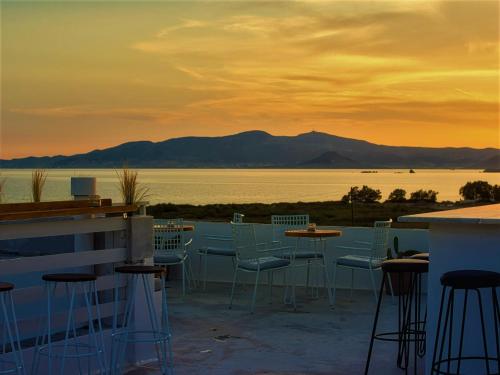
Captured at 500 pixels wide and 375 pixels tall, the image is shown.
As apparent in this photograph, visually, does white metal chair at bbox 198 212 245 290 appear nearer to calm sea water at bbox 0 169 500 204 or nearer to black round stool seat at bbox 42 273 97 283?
black round stool seat at bbox 42 273 97 283

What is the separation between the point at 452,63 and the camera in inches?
489

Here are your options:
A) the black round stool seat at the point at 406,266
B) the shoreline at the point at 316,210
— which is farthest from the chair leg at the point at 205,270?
the shoreline at the point at 316,210

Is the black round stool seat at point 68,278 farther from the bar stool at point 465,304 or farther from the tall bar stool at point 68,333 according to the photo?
the bar stool at point 465,304

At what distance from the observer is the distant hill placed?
21.6 meters

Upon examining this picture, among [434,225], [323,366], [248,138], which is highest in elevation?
[248,138]

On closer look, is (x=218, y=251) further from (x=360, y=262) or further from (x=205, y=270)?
(x=360, y=262)

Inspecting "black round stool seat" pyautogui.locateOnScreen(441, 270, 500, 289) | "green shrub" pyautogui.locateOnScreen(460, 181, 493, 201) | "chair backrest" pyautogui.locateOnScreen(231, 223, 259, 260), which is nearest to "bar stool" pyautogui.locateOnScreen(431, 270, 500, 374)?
"black round stool seat" pyautogui.locateOnScreen(441, 270, 500, 289)

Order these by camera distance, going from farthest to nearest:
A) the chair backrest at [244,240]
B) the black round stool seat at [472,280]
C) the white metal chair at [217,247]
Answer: the white metal chair at [217,247] < the chair backrest at [244,240] < the black round stool seat at [472,280]

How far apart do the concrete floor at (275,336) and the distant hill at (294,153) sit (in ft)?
36.0

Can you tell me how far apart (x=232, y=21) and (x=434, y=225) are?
7.83 m

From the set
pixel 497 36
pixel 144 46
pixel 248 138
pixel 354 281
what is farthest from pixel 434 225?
pixel 248 138

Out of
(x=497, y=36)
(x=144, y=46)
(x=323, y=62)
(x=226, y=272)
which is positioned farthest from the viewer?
(x=323, y=62)

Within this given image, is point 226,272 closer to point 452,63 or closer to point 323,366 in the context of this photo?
point 323,366

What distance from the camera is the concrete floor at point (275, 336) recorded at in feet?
17.4
